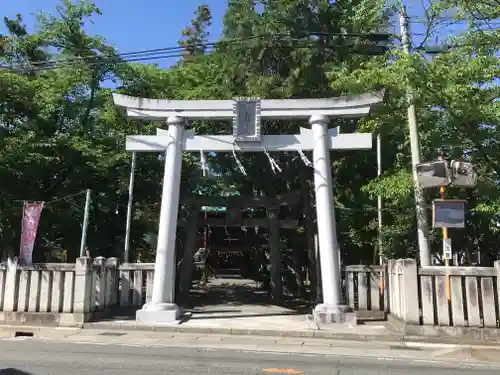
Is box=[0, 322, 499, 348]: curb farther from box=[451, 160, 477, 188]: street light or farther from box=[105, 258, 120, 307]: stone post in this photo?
box=[451, 160, 477, 188]: street light

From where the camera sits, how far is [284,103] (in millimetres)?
14742

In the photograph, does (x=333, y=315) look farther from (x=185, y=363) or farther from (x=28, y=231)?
(x=28, y=231)

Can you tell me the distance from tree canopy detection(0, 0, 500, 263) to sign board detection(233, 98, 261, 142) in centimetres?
276

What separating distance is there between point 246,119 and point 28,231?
7.69m

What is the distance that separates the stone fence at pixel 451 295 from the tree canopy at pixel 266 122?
1836 mm

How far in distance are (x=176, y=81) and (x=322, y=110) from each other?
11303 millimetres

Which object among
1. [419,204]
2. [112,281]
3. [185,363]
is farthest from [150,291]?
[419,204]

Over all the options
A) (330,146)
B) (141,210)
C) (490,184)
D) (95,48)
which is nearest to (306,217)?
(330,146)

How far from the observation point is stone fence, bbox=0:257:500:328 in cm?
1162

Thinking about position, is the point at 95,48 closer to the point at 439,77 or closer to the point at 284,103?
the point at 284,103

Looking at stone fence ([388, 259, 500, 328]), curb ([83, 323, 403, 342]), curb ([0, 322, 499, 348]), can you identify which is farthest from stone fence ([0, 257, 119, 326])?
stone fence ([388, 259, 500, 328])

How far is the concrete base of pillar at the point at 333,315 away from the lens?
1294 cm

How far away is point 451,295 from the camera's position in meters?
11.7

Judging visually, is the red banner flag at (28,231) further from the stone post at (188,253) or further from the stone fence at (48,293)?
the stone post at (188,253)
